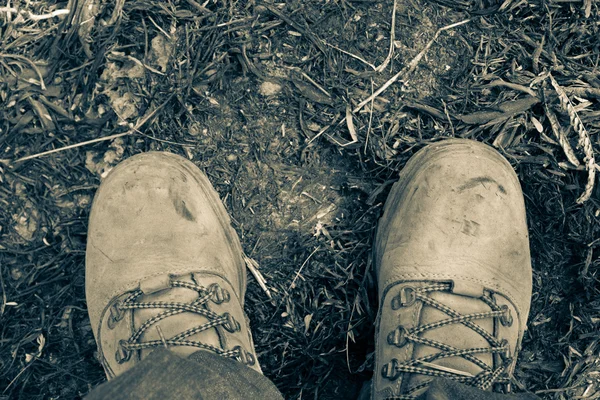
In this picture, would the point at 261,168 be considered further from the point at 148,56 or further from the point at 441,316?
the point at 441,316

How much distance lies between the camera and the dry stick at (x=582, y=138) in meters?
1.69

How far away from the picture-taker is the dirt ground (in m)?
1.71

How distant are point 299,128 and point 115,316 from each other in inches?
27.7

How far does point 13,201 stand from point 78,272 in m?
0.27

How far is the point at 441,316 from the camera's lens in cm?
163

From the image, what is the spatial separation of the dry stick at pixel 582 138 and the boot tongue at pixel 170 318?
108cm

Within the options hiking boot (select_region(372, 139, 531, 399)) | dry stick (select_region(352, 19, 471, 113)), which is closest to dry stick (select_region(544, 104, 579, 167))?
hiking boot (select_region(372, 139, 531, 399))

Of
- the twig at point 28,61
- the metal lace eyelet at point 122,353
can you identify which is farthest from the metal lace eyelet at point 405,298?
the twig at point 28,61

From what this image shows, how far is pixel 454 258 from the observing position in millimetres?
1673

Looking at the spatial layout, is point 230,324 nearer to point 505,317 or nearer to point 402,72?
point 505,317

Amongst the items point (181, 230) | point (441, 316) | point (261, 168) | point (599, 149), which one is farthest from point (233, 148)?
point (599, 149)

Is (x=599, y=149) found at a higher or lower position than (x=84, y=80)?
lower

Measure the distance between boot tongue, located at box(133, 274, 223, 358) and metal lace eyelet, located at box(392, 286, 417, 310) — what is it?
474mm

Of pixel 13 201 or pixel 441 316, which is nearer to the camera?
pixel 441 316
